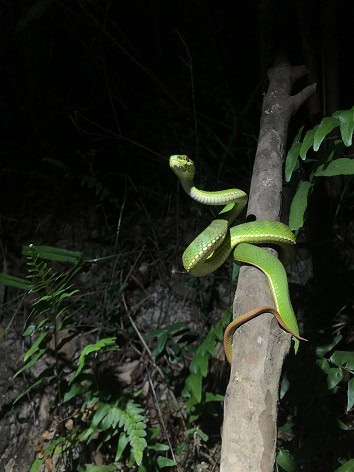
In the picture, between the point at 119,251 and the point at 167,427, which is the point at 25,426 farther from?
the point at 119,251

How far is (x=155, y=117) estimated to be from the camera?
12.7ft

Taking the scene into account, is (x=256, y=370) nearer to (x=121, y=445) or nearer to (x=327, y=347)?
(x=327, y=347)

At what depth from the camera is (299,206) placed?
6.55 feet

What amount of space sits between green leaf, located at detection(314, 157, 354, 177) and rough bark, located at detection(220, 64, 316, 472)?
8.2 inches

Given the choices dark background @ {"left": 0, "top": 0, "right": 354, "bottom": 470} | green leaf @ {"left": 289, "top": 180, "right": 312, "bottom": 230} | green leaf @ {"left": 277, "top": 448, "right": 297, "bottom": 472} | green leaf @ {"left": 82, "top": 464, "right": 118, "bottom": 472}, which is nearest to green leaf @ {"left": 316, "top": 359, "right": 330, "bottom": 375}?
green leaf @ {"left": 277, "top": 448, "right": 297, "bottom": 472}

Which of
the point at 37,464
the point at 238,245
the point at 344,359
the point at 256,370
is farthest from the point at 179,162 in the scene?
the point at 37,464

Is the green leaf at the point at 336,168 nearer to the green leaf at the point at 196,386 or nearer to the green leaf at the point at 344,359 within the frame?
the green leaf at the point at 344,359

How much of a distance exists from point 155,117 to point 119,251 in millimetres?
1161

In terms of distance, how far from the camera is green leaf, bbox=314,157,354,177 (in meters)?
1.92

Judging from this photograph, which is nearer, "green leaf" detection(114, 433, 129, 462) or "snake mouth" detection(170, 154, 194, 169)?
"snake mouth" detection(170, 154, 194, 169)

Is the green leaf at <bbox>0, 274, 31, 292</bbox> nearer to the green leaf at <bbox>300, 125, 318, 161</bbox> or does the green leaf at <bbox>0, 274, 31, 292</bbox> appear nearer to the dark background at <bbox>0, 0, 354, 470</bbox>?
the dark background at <bbox>0, 0, 354, 470</bbox>

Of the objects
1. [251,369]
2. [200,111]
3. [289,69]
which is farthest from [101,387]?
[200,111]

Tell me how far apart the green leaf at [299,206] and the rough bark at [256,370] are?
12 cm

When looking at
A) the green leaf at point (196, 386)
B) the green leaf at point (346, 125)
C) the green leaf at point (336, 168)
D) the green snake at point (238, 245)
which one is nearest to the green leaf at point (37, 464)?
the green leaf at point (196, 386)
